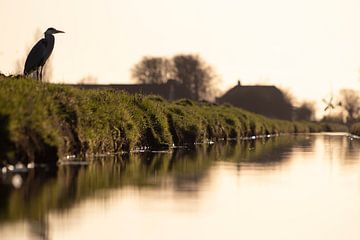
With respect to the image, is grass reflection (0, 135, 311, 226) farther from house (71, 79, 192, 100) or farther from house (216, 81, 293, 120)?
house (216, 81, 293, 120)

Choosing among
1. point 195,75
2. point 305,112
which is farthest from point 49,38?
point 305,112

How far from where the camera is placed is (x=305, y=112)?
191375 millimetres

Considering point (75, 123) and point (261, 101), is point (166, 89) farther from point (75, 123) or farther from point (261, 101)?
point (75, 123)

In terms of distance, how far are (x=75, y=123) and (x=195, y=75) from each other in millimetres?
130599

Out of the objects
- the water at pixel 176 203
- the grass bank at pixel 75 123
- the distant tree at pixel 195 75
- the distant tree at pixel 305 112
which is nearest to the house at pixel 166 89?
the distant tree at pixel 195 75

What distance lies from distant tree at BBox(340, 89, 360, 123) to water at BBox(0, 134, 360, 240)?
17212cm

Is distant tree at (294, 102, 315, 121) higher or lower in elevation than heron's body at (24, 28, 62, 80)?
higher

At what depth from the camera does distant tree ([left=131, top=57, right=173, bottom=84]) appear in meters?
156

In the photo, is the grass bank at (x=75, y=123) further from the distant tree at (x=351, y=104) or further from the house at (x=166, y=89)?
the distant tree at (x=351, y=104)

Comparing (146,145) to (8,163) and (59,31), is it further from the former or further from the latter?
(8,163)

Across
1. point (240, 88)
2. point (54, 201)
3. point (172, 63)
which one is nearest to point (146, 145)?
point (54, 201)

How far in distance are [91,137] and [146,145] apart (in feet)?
Result: 25.3

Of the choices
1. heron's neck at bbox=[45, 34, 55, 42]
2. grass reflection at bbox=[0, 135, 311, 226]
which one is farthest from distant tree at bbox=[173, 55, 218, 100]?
grass reflection at bbox=[0, 135, 311, 226]

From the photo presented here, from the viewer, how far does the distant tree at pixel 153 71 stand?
513 feet
